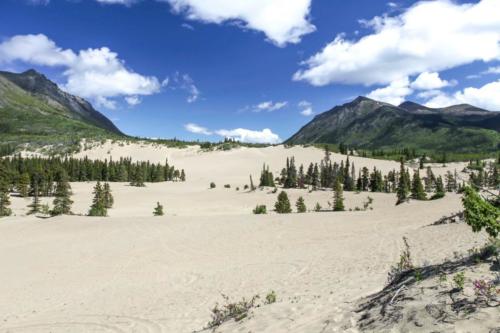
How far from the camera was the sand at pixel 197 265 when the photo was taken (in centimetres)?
1407

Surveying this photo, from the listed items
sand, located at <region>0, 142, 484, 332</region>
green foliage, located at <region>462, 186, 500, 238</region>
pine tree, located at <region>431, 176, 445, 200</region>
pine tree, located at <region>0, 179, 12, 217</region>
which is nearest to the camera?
green foliage, located at <region>462, 186, 500, 238</region>

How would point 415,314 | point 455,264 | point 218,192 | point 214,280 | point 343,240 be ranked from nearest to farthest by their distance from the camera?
1. point 415,314
2. point 455,264
3. point 214,280
4. point 343,240
5. point 218,192

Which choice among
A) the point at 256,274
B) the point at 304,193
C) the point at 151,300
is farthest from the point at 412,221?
the point at 304,193

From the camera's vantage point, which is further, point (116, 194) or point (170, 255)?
point (116, 194)

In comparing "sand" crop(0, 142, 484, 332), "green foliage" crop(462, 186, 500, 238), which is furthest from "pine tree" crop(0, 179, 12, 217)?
"green foliage" crop(462, 186, 500, 238)

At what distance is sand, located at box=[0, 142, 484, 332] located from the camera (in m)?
14.1

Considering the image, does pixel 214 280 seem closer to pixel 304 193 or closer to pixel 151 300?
pixel 151 300

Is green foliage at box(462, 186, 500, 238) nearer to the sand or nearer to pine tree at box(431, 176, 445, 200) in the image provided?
the sand

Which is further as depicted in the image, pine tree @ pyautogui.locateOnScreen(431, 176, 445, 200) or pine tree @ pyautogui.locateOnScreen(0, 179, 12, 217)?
pine tree @ pyautogui.locateOnScreen(431, 176, 445, 200)

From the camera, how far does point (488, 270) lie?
28.3 feet

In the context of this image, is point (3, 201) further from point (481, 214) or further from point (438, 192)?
point (438, 192)

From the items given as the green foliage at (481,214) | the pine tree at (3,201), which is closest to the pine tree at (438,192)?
the green foliage at (481,214)

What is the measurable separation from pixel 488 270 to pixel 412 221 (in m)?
28.6

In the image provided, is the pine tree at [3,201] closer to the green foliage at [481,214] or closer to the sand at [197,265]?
the sand at [197,265]
